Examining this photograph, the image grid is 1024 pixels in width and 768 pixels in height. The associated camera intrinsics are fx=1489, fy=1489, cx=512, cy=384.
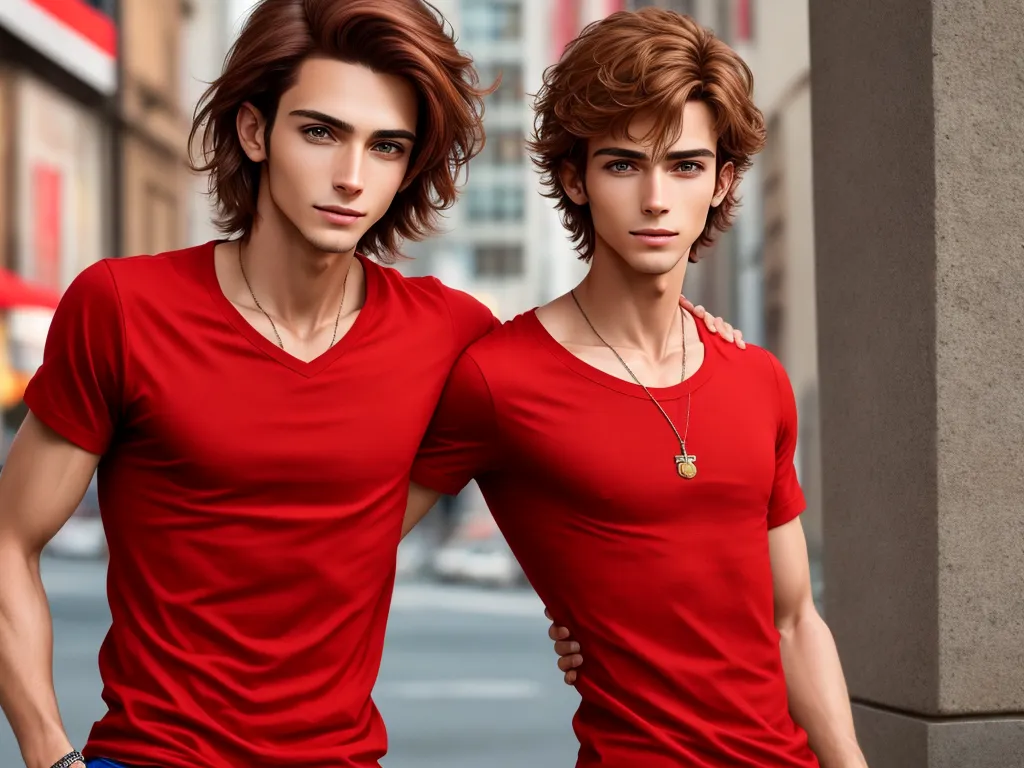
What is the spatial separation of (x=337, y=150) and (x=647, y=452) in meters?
0.84

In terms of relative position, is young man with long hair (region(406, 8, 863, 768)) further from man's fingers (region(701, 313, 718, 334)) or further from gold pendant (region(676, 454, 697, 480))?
man's fingers (region(701, 313, 718, 334))

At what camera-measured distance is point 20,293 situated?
674 inches

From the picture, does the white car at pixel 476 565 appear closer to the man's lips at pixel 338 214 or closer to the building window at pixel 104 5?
the building window at pixel 104 5

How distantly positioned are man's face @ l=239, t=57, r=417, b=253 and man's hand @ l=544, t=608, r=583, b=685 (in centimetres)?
87

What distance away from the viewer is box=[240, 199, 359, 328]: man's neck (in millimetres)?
2922

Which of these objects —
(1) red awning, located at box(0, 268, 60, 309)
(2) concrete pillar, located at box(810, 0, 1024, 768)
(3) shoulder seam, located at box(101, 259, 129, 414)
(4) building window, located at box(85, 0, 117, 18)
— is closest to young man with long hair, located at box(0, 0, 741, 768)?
(3) shoulder seam, located at box(101, 259, 129, 414)

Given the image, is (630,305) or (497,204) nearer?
(630,305)

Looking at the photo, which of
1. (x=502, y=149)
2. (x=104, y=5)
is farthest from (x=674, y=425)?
(x=502, y=149)

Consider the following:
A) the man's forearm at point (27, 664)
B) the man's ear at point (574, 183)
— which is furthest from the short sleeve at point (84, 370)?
the man's ear at point (574, 183)

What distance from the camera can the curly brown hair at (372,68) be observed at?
2873 millimetres

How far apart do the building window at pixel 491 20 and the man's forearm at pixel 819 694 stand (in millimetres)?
84805

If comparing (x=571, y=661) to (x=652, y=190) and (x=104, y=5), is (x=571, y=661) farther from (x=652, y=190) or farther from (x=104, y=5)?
(x=104, y=5)

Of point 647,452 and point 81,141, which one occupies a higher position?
point 81,141

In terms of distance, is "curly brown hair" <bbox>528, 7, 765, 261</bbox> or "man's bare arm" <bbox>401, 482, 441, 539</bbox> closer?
"curly brown hair" <bbox>528, 7, 765, 261</bbox>
